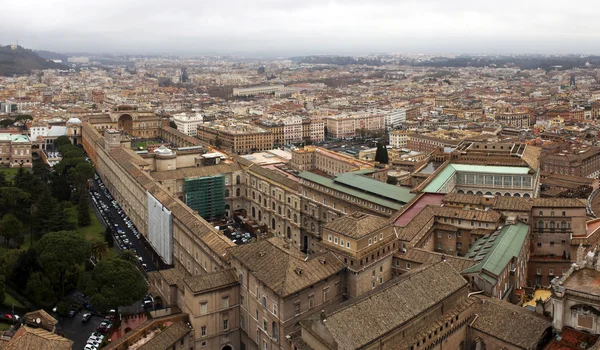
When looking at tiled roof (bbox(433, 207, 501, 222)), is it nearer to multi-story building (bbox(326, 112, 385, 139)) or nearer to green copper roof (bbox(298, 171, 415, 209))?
green copper roof (bbox(298, 171, 415, 209))

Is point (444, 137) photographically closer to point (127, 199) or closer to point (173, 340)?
point (127, 199)

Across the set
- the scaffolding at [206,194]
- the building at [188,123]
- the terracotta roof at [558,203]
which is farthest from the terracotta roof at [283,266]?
the building at [188,123]

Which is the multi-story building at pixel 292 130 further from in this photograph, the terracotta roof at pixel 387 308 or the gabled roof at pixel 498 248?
the terracotta roof at pixel 387 308

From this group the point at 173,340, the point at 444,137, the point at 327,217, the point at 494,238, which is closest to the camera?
the point at 173,340

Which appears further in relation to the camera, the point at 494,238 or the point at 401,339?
the point at 494,238

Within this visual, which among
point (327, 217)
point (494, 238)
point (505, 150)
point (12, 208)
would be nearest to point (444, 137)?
point (505, 150)
